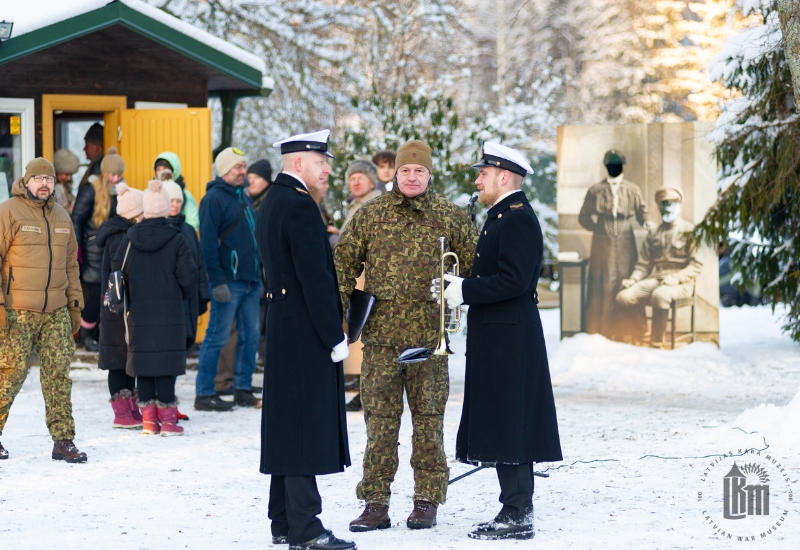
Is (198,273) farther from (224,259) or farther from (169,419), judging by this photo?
(169,419)

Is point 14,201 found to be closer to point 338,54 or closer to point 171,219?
point 171,219

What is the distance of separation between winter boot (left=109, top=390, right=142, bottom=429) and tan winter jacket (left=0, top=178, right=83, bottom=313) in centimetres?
127

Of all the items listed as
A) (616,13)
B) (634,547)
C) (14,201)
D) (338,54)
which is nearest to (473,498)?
(634,547)

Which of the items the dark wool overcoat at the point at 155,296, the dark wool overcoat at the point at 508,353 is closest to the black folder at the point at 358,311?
the dark wool overcoat at the point at 508,353

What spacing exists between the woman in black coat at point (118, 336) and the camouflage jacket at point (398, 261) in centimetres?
292

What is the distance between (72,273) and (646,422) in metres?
4.27

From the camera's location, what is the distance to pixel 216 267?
9.09 meters

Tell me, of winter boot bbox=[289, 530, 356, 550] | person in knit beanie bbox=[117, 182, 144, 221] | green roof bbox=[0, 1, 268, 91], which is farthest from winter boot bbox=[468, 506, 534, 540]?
green roof bbox=[0, 1, 268, 91]

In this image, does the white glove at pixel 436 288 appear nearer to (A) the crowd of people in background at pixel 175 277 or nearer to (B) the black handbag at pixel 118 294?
(A) the crowd of people in background at pixel 175 277

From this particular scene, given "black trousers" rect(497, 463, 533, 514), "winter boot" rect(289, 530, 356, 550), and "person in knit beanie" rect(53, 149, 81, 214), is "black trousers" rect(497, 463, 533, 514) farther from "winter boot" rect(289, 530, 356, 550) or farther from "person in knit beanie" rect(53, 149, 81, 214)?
"person in knit beanie" rect(53, 149, 81, 214)

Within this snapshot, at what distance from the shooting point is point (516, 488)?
18.0 feet

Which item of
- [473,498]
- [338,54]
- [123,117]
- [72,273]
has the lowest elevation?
[473,498]

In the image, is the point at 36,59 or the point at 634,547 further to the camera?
the point at 36,59
